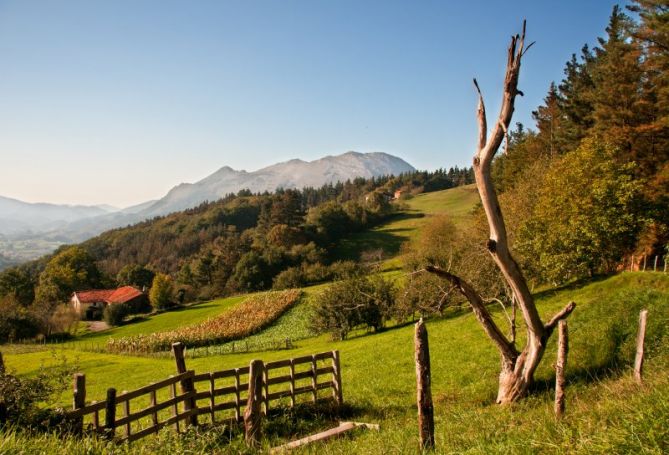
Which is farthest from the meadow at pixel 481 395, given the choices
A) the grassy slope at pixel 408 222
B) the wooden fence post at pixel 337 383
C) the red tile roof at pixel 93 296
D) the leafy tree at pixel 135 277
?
the leafy tree at pixel 135 277

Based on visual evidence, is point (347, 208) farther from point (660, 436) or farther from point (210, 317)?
point (660, 436)

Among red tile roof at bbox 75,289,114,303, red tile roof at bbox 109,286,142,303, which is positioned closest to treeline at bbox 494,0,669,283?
red tile roof at bbox 109,286,142,303

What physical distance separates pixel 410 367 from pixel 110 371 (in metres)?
28.4

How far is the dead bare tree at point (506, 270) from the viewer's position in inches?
372

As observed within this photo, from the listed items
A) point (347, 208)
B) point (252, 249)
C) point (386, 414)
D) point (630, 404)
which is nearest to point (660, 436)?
point (630, 404)

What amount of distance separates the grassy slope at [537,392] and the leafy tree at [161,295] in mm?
49017

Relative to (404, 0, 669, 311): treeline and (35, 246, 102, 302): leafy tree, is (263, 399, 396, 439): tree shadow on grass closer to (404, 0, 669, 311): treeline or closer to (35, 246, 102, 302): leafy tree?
(404, 0, 669, 311): treeline

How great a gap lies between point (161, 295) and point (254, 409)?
7636 centimetres

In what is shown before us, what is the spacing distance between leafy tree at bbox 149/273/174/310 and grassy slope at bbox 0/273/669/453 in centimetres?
4902

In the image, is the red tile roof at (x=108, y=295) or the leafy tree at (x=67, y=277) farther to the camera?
the leafy tree at (x=67, y=277)

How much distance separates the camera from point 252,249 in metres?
95.5

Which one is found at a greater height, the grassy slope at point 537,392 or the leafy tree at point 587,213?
the leafy tree at point 587,213

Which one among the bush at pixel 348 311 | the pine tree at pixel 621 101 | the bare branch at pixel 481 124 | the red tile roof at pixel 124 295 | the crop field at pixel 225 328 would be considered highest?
the pine tree at pixel 621 101

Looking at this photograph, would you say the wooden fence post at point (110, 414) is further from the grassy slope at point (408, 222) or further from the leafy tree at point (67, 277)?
the leafy tree at point (67, 277)
